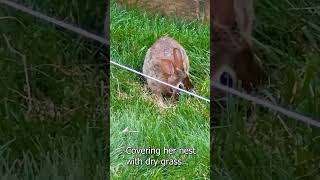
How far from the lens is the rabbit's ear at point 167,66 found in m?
2.37

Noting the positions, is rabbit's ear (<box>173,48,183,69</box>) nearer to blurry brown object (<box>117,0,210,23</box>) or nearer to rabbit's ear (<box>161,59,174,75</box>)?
rabbit's ear (<box>161,59,174,75</box>)

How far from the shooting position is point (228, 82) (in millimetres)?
2434

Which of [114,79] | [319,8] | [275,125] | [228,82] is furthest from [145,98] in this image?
[319,8]

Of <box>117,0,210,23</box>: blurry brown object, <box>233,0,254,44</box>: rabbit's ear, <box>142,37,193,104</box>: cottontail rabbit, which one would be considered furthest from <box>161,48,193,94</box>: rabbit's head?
<box>233,0,254,44</box>: rabbit's ear

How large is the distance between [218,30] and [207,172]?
1.56 ft

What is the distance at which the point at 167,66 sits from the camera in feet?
7.79

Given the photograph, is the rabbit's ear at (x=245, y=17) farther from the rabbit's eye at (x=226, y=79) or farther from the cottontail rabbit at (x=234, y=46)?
the rabbit's eye at (x=226, y=79)

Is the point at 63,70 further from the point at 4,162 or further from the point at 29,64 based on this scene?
the point at 4,162

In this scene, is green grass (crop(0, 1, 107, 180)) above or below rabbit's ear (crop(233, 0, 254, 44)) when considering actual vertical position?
below

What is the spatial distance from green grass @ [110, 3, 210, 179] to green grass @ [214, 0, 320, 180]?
99mm

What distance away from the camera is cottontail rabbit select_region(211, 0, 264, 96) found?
2.40 metres

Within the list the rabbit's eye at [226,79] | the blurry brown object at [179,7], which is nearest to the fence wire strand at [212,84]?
the rabbit's eye at [226,79]

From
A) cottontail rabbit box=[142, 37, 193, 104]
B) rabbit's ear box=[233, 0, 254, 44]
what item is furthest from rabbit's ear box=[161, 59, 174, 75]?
rabbit's ear box=[233, 0, 254, 44]

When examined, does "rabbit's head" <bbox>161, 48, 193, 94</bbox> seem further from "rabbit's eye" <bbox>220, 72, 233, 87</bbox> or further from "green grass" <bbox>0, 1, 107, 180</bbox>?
"green grass" <bbox>0, 1, 107, 180</bbox>
